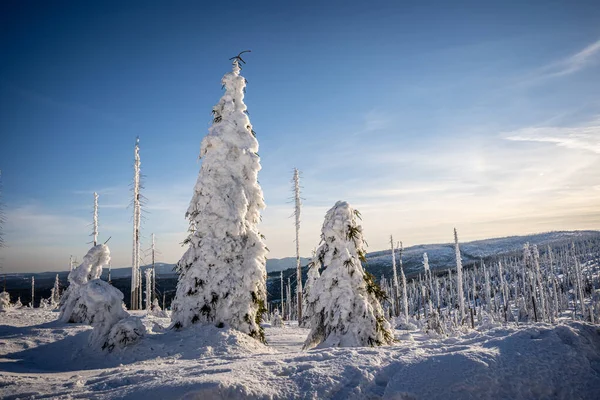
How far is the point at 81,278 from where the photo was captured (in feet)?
61.0

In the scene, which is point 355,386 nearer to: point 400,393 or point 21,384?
point 400,393

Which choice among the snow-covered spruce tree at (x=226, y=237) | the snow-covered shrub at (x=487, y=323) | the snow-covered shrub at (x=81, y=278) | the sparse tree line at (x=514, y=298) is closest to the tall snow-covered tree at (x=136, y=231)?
the snow-covered shrub at (x=81, y=278)

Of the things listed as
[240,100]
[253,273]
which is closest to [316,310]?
[253,273]

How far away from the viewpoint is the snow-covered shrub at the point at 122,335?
435 inches

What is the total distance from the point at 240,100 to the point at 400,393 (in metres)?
14.7

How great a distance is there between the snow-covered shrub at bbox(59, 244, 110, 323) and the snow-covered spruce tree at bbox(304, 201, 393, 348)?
11.5m

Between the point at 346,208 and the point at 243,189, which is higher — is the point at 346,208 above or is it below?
below

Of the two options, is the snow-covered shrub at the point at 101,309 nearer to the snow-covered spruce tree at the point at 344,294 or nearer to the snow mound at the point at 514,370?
the snow-covered spruce tree at the point at 344,294

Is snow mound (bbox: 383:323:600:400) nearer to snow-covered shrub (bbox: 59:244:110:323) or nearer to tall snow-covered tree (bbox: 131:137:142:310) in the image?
snow-covered shrub (bbox: 59:244:110:323)

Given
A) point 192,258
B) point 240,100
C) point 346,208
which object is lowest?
point 192,258

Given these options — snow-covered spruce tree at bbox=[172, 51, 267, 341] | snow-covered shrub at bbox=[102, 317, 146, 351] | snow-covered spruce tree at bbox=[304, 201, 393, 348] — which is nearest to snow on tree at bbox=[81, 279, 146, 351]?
snow-covered shrub at bbox=[102, 317, 146, 351]

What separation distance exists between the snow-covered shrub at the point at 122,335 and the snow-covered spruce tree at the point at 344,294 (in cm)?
627

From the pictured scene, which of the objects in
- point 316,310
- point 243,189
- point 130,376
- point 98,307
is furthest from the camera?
point 243,189

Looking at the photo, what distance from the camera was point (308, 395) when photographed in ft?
15.3
